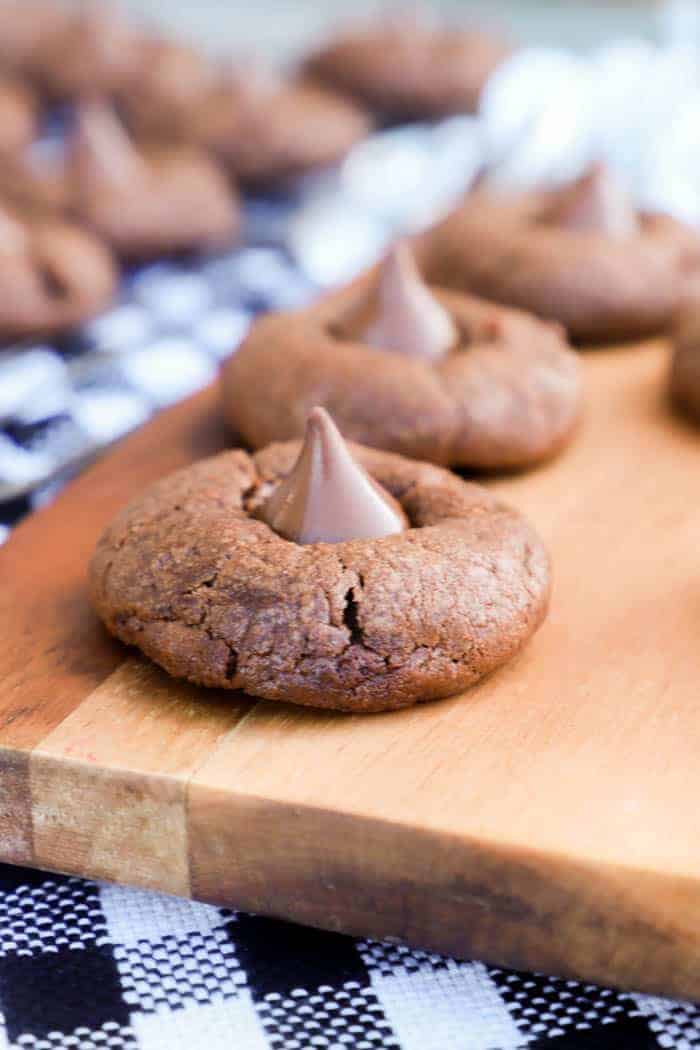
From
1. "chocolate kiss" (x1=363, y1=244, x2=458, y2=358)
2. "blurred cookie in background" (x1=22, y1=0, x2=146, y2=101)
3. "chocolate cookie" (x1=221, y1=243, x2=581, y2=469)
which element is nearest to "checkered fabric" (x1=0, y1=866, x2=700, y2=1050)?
"chocolate cookie" (x1=221, y1=243, x2=581, y2=469)

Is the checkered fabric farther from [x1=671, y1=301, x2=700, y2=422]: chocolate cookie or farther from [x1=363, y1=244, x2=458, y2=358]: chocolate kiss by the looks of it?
[x1=671, y1=301, x2=700, y2=422]: chocolate cookie

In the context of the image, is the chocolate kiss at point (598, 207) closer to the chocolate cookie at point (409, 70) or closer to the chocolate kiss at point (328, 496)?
the chocolate kiss at point (328, 496)

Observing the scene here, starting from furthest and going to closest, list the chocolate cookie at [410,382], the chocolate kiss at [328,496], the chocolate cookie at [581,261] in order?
the chocolate cookie at [581,261] < the chocolate cookie at [410,382] < the chocolate kiss at [328,496]

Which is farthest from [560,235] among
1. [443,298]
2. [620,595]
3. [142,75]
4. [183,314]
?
[142,75]

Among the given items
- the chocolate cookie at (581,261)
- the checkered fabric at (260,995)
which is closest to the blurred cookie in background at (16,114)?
the chocolate cookie at (581,261)

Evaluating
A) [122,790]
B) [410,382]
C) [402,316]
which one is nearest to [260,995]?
[122,790]
